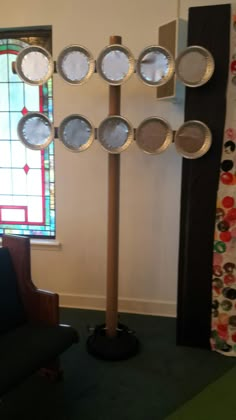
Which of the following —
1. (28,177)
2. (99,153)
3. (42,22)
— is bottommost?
(28,177)

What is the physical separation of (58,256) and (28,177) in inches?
27.0

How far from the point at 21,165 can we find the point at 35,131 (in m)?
0.82

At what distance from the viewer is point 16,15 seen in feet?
9.12

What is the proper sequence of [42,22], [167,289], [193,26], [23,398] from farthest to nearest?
[167,289] → [42,22] → [193,26] → [23,398]

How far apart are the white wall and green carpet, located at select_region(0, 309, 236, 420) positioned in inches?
20.3

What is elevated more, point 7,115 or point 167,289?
point 7,115

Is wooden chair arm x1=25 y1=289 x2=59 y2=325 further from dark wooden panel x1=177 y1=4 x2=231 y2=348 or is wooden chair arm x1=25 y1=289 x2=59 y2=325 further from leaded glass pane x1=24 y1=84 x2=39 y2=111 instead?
leaded glass pane x1=24 y1=84 x2=39 y2=111

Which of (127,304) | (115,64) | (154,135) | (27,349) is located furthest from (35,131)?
(127,304)

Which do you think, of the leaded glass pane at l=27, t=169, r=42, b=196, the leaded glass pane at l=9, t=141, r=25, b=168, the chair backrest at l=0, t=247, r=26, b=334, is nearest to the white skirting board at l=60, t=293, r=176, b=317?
the leaded glass pane at l=27, t=169, r=42, b=196

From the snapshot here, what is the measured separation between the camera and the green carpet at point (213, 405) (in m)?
1.18

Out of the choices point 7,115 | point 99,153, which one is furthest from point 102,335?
point 7,115

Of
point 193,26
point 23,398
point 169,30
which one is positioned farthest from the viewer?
point 169,30

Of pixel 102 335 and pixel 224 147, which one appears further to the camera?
pixel 102 335

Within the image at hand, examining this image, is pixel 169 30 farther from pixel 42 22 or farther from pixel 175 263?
pixel 175 263
